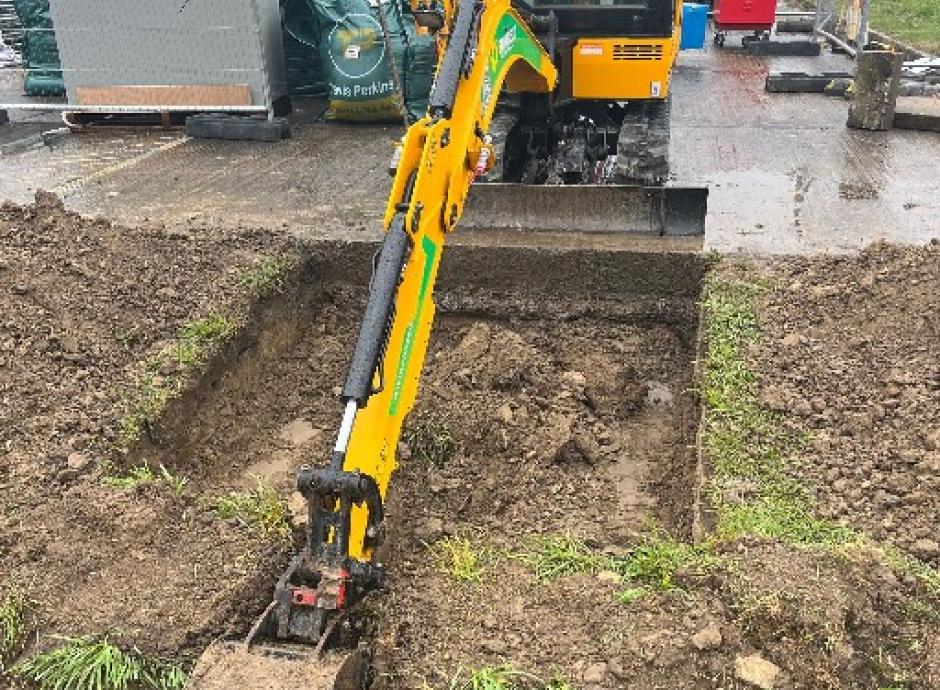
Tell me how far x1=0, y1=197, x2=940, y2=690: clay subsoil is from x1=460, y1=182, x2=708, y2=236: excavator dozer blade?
36 cm

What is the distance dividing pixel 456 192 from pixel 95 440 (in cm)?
217

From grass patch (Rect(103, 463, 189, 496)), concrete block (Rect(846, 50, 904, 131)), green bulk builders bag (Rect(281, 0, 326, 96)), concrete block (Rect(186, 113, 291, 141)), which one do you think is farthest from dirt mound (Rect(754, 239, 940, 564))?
green bulk builders bag (Rect(281, 0, 326, 96))

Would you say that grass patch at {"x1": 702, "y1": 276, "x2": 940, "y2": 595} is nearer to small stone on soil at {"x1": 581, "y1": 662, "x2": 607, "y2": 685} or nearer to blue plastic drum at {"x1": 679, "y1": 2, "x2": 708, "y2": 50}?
small stone on soil at {"x1": 581, "y1": 662, "x2": 607, "y2": 685}

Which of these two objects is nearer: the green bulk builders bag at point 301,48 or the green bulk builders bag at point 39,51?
the green bulk builders bag at point 301,48

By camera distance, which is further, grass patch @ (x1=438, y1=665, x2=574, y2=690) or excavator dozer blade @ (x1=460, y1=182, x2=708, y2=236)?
excavator dozer blade @ (x1=460, y1=182, x2=708, y2=236)

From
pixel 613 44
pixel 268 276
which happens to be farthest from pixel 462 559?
pixel 613 44

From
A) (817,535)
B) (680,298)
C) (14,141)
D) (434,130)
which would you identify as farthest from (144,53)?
(817,535)

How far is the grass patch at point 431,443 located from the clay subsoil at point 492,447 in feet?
0.22

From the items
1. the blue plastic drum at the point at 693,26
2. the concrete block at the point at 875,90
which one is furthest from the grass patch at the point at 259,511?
the blue plastic drum at the point at 693,26

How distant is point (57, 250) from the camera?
A: 20.5ft

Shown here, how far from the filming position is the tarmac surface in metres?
7.02

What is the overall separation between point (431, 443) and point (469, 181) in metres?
1.47

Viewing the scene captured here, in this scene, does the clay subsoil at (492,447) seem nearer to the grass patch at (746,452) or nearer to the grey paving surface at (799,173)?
the grass patch at (746,452)

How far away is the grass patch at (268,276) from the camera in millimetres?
6316
